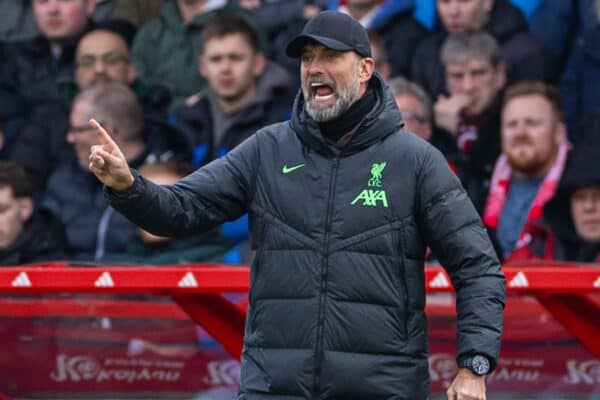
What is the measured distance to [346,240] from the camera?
449 cm

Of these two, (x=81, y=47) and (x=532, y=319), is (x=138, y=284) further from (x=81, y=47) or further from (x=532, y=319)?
(x=81, y=47)

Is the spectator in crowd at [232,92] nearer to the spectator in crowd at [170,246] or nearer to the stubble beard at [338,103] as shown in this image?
the spectator in crowd at [170,246]

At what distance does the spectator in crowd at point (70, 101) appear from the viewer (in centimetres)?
987

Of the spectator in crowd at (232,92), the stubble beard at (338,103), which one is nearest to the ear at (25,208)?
the spectator in crowd at (232,92)

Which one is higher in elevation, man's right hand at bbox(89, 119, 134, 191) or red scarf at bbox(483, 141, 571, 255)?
man's right hand at bbox(89, 119, 134, 191)

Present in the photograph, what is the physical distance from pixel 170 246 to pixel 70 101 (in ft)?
6.13

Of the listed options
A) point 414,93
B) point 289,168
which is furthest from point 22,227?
point 289,168

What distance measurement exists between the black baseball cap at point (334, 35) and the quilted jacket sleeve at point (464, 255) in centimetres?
41

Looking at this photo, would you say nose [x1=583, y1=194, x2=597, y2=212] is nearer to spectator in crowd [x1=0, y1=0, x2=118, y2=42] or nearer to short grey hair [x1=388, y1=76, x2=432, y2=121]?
short grey hair [x1=388, y1=76, x2=432, y2=121]

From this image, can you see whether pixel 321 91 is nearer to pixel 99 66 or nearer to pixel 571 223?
pixel 571 223

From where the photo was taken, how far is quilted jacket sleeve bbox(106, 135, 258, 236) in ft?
15.1

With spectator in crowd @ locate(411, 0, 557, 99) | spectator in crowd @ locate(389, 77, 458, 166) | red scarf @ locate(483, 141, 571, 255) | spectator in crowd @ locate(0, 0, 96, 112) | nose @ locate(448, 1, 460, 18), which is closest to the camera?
red scarf @ locate(483, 141, 571, 255)

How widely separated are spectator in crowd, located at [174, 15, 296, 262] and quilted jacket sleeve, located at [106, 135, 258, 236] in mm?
4431

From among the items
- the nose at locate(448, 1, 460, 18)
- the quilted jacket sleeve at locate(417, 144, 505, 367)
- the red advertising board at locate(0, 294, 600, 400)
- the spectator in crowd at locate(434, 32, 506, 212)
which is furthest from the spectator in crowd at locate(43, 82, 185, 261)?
the quilted jacket sleeve at locate(417, 144, 505, 367)
